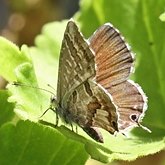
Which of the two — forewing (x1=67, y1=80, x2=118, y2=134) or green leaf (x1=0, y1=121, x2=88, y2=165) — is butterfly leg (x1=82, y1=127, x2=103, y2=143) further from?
green leaf (x1=0, y1=121, x2=88, y2=165)

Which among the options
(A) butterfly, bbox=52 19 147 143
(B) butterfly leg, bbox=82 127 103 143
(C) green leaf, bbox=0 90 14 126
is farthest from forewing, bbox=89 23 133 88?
(C) green leaf, bbox=0 90 14 126

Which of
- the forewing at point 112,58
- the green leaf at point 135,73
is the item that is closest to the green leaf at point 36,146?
the green leaf at point 135,73

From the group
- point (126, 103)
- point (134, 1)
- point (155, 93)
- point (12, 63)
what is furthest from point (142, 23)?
point (12, 63)

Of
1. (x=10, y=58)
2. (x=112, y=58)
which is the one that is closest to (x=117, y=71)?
(x=112, y=58)

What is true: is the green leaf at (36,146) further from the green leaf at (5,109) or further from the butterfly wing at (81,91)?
the butterfly wing at (81,91)

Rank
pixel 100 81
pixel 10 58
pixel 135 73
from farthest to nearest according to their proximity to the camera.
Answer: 1. pixel 135 73
2. pixel 100 81
3. pixel 10 58

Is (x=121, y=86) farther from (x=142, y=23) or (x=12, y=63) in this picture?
(x=142, y=23)

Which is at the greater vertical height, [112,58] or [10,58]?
[10,58]

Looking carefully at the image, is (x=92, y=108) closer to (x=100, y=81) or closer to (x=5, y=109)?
(x=100, y=81)
